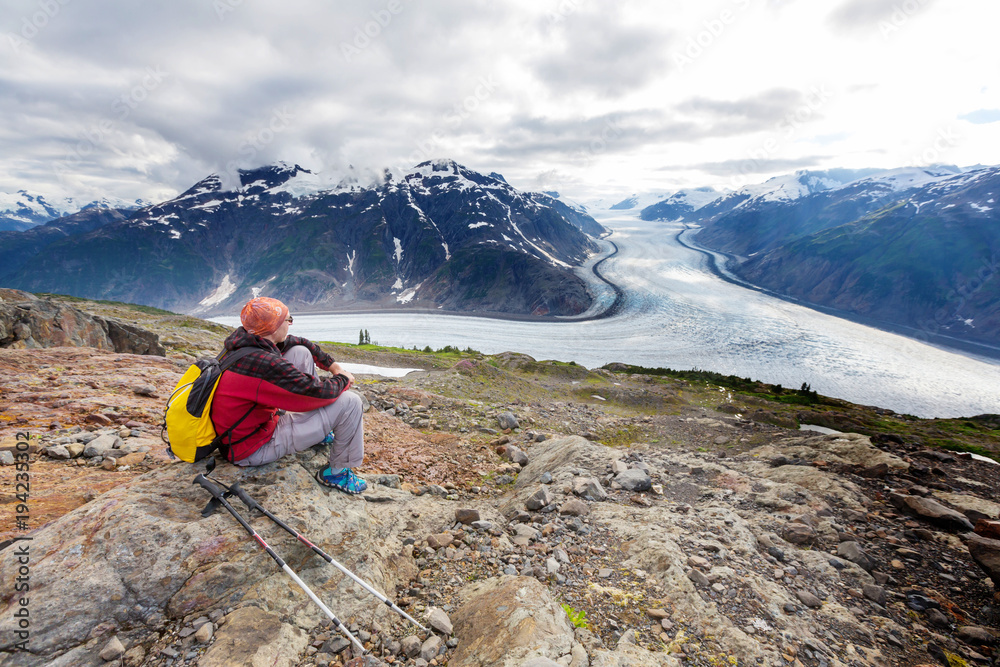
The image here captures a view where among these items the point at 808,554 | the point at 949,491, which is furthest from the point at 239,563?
the point at 949,491

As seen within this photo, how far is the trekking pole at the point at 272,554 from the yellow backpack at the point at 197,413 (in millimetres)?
345

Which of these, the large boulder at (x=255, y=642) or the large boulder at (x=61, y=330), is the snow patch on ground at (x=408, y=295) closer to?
the large boulder at (x=61, y=330)

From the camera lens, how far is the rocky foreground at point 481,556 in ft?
11.7

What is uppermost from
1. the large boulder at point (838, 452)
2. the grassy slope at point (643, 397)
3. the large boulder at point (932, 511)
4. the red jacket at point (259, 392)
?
the red jacket at point (259, 392)

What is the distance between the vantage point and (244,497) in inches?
175

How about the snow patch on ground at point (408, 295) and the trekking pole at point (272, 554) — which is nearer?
the trekking pole at point (272, 554)

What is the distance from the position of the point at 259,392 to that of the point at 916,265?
212 meters

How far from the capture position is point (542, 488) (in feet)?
23.1

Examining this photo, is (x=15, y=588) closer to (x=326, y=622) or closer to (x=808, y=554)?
(x=326, y=622)

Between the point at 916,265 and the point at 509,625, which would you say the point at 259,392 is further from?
the point at 916,265

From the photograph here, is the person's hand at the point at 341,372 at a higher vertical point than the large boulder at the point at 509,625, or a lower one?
higher

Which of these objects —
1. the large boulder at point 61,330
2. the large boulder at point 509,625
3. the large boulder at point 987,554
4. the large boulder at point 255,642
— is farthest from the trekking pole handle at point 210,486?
the large boulder at point 61,330

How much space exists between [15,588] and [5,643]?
16.9 inches

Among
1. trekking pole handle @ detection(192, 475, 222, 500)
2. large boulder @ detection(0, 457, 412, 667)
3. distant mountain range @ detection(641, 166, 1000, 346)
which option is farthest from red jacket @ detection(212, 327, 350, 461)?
distant mountain range @ detection(641, 166, 1000, 346)
